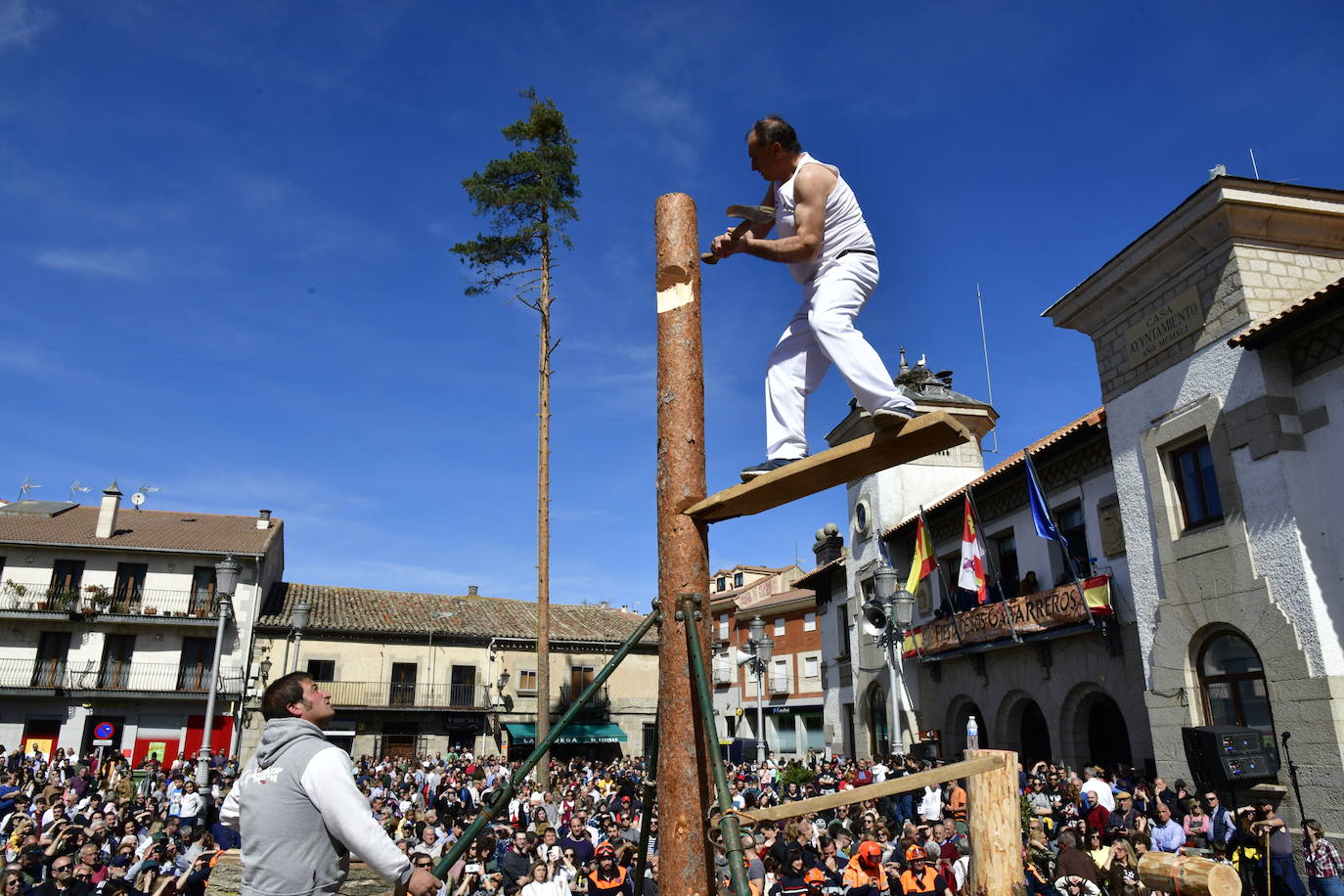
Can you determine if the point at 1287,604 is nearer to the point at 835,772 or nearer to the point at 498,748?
the point at 835,772

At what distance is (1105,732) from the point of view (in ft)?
59.8

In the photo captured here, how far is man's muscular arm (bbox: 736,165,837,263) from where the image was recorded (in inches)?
155

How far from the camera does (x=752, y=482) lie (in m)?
3.73

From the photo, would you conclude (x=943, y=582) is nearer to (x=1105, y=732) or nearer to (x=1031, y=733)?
(x=1031, y=733)

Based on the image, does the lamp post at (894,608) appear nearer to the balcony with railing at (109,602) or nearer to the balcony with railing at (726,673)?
the balcony with railing at (109,602)

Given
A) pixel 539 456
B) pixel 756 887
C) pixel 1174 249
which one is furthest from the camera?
pixel 539 456

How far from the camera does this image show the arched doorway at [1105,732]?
1770 centimetres

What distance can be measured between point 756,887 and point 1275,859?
20.7 ft

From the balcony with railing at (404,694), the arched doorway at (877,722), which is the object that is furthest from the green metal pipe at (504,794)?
the balcony with railing at (404,694)

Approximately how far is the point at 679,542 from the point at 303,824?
1.72m

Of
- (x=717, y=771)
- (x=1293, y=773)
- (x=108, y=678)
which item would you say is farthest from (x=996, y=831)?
(x=108, y=678)

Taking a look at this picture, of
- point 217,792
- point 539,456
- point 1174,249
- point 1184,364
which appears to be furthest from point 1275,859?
point 217,792

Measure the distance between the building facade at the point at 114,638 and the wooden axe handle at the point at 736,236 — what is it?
3398cm

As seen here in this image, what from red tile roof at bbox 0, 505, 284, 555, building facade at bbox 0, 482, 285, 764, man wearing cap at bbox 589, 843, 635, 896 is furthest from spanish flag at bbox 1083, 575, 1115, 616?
building facade at bbox 0, 482, 285, 764
